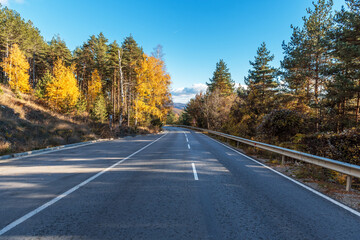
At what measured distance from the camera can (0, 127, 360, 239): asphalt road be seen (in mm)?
2713

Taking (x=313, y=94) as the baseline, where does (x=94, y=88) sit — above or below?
above

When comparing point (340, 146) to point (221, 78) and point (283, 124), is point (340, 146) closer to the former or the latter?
point (283, 124)

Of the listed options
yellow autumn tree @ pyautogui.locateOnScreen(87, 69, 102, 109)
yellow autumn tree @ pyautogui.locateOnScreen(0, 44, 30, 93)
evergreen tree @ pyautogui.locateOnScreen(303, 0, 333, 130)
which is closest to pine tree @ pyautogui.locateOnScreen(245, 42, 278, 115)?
evergreen tree @ pyautogui.locateOnScreen(303, 0, 333, 130)

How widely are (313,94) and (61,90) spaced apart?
31484mm

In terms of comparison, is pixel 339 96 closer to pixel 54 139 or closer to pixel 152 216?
pixel 152 216

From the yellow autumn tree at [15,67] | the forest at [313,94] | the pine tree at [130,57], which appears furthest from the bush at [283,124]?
the yellow autumn tree at [15,67]

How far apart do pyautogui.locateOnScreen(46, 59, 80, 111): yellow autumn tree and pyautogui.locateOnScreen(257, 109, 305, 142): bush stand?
2590 cm

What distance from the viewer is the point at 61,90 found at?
81.0ft

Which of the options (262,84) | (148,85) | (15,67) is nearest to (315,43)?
(262,84)

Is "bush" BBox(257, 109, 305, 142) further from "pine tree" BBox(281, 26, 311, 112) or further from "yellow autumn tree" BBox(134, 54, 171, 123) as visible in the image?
"yellow autumn tree" BBox(134, 54, 171, 123)

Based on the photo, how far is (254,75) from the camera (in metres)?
25.3

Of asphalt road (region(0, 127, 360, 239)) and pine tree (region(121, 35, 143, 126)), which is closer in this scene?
asphalt road (region(0, 127, 360, 239))

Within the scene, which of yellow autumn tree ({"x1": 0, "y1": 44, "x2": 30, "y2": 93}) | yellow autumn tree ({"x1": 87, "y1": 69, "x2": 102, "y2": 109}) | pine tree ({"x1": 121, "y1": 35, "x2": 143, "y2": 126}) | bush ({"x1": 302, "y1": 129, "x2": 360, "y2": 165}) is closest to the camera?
bush ({"x1": 302, "y1": 129, "x2": 360, "y2": 165})

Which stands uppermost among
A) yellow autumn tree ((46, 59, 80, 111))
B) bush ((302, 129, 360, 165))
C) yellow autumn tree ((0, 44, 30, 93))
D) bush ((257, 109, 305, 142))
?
yellow autumn tree ((0, 44, 30, 93))
